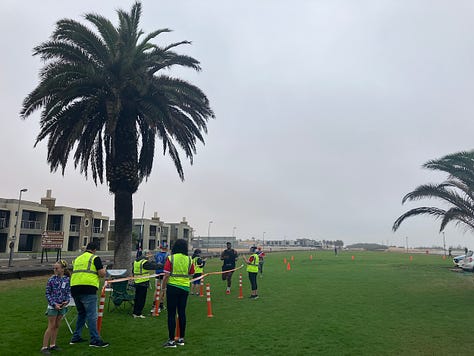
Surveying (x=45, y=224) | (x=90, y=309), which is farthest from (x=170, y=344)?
(x=45, y=224)

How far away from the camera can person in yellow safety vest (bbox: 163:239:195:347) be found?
753 cm

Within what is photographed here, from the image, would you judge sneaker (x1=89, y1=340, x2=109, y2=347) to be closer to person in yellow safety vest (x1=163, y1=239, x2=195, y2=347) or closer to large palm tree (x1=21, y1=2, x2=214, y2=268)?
person in yellow safety vest (x1=163, y1=239, x2=195, y2=347)

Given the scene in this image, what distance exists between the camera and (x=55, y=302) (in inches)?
273

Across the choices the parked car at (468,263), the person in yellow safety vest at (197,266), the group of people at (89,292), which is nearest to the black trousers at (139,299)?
the group of people at (89,292)

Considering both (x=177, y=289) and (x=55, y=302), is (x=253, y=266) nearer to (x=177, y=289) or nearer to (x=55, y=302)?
(x=177, y=289)

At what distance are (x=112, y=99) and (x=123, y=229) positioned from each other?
5792 millimetres

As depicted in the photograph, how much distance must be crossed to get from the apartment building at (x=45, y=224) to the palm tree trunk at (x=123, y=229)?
22061 mm

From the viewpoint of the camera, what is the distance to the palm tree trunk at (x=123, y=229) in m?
17.2

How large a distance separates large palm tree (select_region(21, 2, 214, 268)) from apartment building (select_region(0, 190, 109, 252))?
22.0 meters

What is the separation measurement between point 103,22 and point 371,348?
1687 cm

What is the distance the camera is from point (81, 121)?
53.8ft

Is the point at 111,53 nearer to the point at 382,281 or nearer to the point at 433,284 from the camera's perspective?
the point at 382,281

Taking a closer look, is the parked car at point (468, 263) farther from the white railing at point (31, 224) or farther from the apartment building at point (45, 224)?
the white railing at point (31, 224)

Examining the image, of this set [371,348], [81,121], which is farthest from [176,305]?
[81,121]
